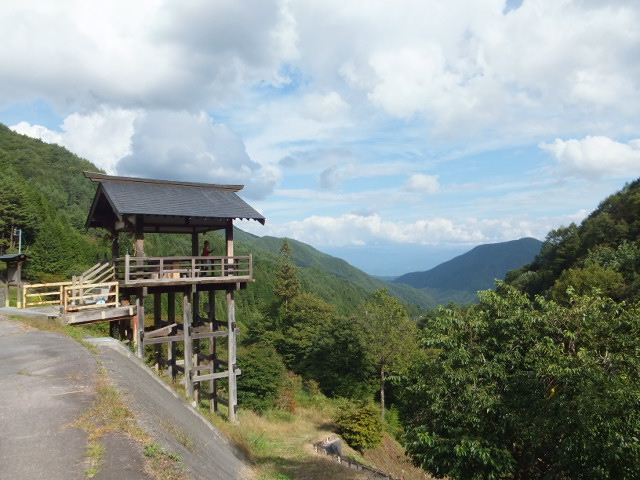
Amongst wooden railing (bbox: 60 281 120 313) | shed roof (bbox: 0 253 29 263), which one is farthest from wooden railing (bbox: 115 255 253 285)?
shed roof (bbox: 0 253 29 263)

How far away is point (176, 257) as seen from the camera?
16.6 meters

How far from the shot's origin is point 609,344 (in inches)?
402

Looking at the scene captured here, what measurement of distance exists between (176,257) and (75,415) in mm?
8634

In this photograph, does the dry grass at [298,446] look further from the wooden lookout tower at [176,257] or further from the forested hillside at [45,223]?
the forested hillside at [45,223]

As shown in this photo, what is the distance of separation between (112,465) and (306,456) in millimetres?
15914

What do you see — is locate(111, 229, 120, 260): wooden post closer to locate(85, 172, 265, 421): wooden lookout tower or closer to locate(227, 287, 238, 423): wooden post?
locate(85, 172, 265, 421): wooden lookout tower

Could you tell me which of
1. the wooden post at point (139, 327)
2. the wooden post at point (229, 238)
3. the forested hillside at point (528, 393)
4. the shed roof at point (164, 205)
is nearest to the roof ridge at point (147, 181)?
the shed roof at point (164, 205)

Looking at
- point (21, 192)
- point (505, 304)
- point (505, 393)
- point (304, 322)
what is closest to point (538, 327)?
point (505, 304)

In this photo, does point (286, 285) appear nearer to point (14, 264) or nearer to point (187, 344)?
point (187, 344)

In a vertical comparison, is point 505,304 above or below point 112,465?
above

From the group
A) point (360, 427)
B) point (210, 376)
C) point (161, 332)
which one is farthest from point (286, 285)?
point (161, 332)

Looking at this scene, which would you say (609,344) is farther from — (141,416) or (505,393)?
(141,416)

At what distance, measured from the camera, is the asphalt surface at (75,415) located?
694 centimetres

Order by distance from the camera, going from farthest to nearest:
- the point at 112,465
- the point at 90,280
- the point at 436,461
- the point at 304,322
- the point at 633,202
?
the point at 633,202 → the point at 304,322 → the point at 90,280 → the point at 436,461 → the point at 112,465
